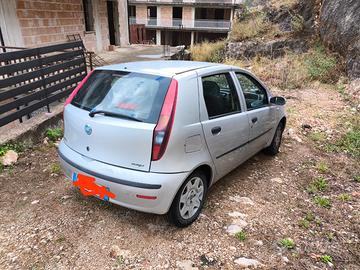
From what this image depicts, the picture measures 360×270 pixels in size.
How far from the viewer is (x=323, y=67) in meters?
8.73

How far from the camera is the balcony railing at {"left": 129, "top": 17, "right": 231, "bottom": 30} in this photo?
33.1 m

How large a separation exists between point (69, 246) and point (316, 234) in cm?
233

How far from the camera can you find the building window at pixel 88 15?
480 inches

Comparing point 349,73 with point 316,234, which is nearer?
point 316,234

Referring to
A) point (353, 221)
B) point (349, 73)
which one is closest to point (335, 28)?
point (349, 73)

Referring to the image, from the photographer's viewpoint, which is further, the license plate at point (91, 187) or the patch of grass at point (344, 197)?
the patch of grass at point (344, 197)

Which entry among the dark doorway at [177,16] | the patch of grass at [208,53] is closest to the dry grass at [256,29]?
the patch of grass at [208,53]

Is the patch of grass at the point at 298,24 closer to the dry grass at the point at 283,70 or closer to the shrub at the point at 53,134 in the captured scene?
the dry grass at the point at 283,70

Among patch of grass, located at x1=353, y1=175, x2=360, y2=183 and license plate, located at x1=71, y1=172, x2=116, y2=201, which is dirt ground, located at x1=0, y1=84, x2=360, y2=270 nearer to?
patch of grass, located at x1=353, y1=175, x2=360, y2=183

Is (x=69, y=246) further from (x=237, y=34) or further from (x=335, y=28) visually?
(x=237, y=34)

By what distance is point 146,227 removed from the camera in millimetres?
2688

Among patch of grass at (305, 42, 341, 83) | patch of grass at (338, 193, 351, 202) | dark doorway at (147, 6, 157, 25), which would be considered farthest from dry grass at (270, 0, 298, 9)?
dark doorway at (147, 6, 157, 25)

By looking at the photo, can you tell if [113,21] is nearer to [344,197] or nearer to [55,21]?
[55,21]

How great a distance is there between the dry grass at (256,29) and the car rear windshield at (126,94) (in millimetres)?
10599
